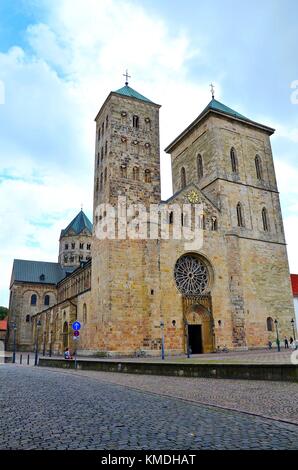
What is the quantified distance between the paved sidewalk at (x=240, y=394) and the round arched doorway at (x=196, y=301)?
16.3 meters

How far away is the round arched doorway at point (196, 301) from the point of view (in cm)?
3012

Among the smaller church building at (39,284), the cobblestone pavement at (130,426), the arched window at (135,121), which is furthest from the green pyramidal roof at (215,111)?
the cobblestone pavement at (130,426)

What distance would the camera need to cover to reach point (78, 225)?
2995 inches

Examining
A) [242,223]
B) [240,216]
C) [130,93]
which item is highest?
[130,93]

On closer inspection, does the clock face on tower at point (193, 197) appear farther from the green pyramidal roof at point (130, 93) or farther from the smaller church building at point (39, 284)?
the smaller church building at point (39, 284)

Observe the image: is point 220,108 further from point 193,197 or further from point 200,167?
point 193,197

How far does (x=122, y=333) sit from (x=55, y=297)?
38.6 metres

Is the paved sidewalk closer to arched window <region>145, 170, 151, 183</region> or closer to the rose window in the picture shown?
the rose window

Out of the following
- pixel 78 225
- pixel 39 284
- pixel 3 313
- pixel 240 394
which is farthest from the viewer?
pixel 3 313

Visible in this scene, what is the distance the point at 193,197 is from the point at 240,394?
2477 centimetres

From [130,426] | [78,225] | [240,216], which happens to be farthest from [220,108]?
[78,225]

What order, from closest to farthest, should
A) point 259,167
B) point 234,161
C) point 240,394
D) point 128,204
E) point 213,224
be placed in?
point 240,394
point 128,204
point 213,224
point 234,161
point 259,167

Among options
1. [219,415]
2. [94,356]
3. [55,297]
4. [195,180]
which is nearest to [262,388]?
[219,415]
